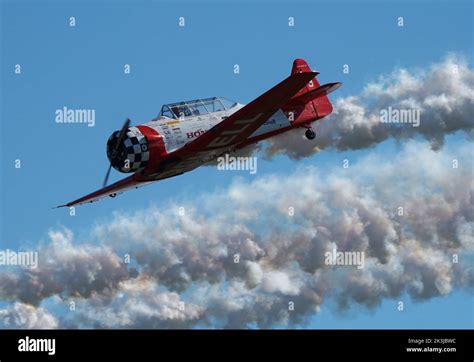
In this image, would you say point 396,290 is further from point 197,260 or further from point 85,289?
point 85,289

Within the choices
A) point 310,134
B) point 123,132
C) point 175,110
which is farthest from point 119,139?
point 310,134

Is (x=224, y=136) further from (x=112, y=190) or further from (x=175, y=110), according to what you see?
(x=112, y=190)

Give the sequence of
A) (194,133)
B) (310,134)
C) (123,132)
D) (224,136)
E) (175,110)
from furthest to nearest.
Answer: (310,134) → (175,110) → (194,133) → (224,136) → (123,132)

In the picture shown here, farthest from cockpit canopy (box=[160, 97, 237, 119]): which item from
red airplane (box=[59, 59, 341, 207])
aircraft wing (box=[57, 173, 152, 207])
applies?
aircraft wing (box=[57, 173, 152, 207])

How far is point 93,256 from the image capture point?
52031 millimetres

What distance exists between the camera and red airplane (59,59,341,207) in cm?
4319

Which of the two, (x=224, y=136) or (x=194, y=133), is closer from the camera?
(x=224, y=136)

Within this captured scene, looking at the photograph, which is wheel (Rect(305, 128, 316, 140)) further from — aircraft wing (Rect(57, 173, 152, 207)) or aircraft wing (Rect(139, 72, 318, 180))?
aircraft wing (Rect(57, 173, 152, 207))

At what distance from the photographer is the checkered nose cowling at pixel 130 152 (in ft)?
142

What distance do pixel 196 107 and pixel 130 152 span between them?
346cm

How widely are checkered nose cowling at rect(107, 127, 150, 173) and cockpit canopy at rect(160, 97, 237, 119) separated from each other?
5.89ft

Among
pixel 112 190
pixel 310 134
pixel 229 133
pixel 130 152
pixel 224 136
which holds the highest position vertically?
pixel 310 134

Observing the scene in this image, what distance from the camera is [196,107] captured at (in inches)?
1783
